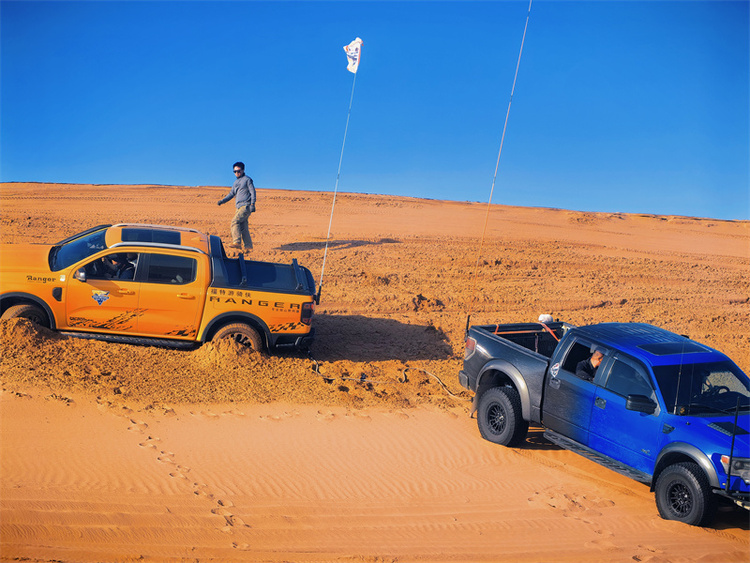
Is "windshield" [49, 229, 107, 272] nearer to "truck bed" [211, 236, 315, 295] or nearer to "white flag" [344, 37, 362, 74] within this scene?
"truck bed" [211, 236, 315, 295]

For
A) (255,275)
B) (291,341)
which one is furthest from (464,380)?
(255,275)

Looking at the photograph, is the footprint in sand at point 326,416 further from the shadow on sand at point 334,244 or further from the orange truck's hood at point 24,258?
the shadow on sand at point 334,244

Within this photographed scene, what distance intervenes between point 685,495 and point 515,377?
94.4 inches

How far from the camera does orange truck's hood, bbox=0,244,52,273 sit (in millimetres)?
10062

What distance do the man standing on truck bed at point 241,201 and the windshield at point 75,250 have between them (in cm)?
582

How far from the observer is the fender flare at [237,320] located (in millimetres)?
10430

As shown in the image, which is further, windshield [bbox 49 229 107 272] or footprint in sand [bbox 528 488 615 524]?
windshield [bbox 49 229 107 272]

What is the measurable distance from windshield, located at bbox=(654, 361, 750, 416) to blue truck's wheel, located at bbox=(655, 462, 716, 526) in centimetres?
60

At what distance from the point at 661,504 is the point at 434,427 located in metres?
3.25

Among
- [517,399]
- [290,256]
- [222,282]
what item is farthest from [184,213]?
[517,399]

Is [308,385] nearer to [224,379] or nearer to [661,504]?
[224,379]

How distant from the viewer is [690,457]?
685 centimetres

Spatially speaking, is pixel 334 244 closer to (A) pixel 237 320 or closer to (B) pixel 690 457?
(A) pixel 237 320

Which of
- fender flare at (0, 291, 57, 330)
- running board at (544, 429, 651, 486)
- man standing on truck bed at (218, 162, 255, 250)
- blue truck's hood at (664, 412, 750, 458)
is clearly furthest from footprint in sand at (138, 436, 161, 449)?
man standing on truck bed at (218, 162, 255, 250)
